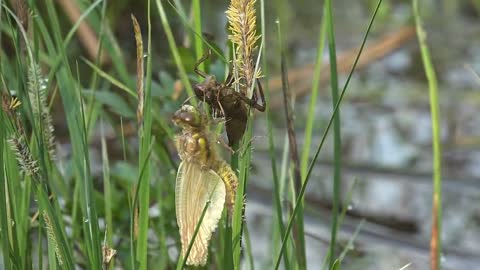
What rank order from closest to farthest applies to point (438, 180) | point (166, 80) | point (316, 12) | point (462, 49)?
point (438, 180) → point (166, 80) → point (462, 49) → point (316, 12)

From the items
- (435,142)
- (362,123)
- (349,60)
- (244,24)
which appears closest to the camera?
(244,24)

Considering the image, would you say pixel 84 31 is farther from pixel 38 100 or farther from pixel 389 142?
pixel 38 100

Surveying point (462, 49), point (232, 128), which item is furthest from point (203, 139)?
point (462, 49)

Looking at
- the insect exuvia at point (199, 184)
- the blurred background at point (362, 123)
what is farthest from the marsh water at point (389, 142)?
the insect exuvia at point (199, 184)

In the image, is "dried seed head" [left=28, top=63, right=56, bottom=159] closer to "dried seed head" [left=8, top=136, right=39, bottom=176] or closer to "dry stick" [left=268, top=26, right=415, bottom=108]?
"dried seed head" [left=8, top=136, right=39, bottom=176]

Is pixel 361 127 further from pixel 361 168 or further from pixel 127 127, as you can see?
pixel 127 127

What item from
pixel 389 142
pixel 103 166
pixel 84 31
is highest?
pixel 84 31

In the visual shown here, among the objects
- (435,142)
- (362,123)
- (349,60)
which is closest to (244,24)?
(435,142)

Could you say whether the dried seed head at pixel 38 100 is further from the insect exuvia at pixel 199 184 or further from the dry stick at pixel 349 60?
the dry stick at pixel 349 60

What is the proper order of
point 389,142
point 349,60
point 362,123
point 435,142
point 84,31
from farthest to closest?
point 349,60
point 362,123
point 389,142
point 84,31
point 435,142
